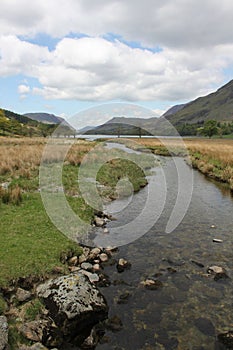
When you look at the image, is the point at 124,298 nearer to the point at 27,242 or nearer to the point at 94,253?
the point at 94,253

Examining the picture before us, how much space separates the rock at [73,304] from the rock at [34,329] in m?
0.31

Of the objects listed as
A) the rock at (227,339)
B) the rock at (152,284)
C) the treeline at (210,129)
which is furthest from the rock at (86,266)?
the treeline at (210,129)

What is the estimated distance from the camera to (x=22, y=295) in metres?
8.14

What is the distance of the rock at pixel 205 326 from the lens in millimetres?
7426

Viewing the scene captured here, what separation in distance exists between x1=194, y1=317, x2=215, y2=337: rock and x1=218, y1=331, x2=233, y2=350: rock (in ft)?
0.67

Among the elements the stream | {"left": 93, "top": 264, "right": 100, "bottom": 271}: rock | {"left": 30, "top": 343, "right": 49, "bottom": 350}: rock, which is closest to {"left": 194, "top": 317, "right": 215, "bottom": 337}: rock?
the stream

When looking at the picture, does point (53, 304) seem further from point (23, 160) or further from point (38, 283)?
point (23, 160)

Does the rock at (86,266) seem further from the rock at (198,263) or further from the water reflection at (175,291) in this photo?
the rock at (198,263)

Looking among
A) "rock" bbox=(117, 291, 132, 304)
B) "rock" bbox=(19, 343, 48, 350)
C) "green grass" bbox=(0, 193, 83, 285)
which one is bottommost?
"rock" bbox=(117, 291, 132, 304)

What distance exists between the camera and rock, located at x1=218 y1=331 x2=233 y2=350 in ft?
23.0

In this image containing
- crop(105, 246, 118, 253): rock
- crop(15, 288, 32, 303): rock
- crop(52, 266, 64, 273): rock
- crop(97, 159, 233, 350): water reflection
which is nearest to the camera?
crop(97, 159, 233, 350): water reflection

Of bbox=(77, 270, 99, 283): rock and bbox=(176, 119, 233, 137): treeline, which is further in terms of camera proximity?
bbox=(176, 119, 233, 137): treeline

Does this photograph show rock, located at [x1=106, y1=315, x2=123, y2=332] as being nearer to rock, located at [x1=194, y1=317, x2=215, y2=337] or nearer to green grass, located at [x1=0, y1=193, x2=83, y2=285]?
rock, located at [x1=194, y1=317, x2=215, y2=337]

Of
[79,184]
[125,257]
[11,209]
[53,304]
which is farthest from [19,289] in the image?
[79,184]
